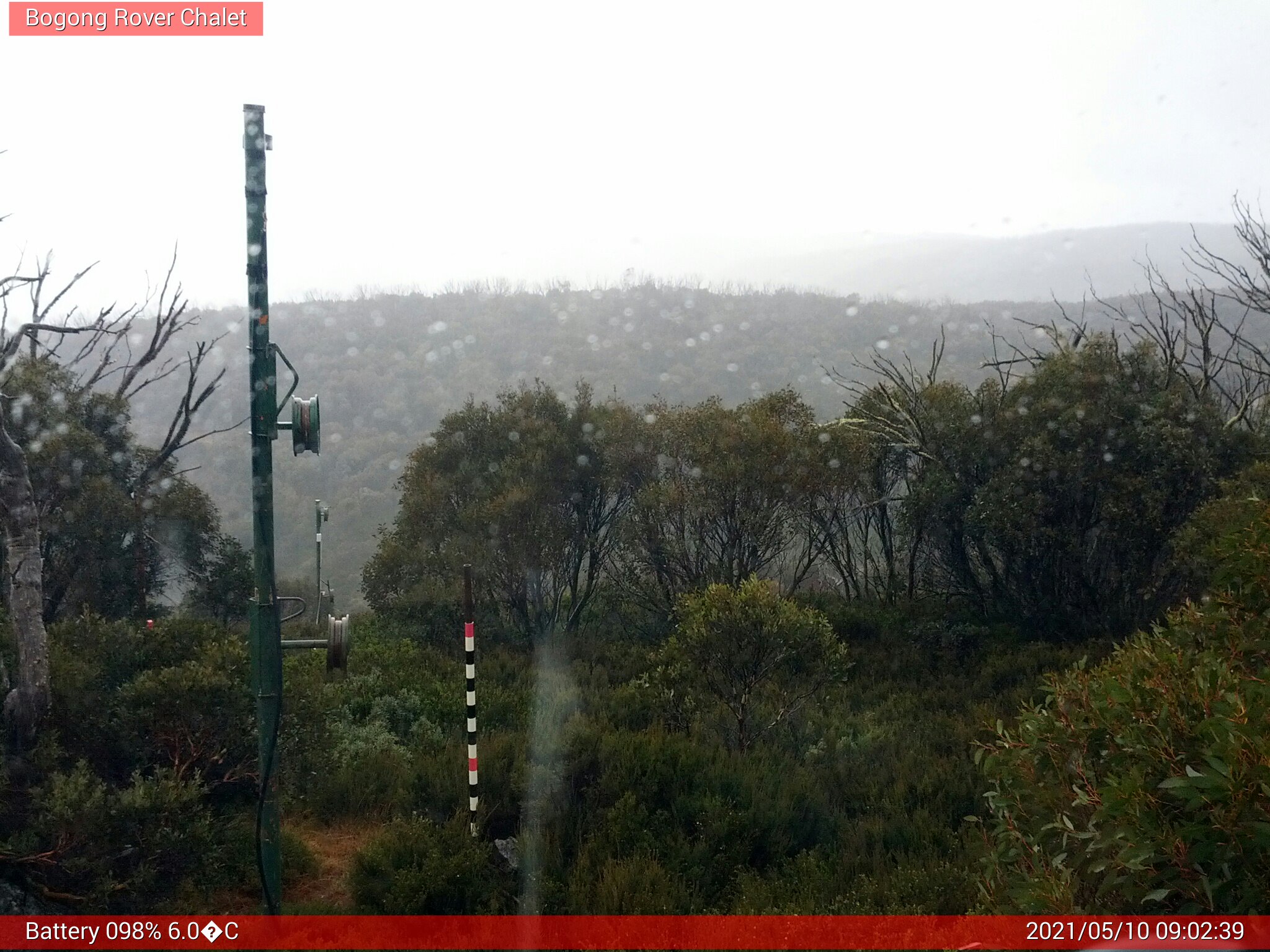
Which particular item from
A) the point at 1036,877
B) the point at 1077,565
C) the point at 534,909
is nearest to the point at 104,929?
the point at 534,909

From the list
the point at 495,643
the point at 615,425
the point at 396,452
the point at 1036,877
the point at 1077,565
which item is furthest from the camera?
the point at 396,452

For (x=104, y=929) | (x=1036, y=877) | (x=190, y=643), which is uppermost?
(x=1036, y=877)

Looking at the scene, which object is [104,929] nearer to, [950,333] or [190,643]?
[190,643]

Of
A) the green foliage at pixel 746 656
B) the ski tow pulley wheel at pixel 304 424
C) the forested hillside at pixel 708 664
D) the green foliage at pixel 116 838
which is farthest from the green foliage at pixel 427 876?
the green foliage at pixel 746 656

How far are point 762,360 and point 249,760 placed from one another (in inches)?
1938

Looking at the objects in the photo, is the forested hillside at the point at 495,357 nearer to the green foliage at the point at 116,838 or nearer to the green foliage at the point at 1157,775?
the green foliage at the point at 116,838

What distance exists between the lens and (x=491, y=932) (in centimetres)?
551

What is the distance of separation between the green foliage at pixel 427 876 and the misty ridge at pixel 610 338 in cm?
2467

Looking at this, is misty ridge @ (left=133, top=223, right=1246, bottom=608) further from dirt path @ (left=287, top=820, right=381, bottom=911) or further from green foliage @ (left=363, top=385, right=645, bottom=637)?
dirt path @ (left=287, top=820, right=381, bottom=911)

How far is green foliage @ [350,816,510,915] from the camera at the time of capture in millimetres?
5848

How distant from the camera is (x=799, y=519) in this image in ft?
54.0

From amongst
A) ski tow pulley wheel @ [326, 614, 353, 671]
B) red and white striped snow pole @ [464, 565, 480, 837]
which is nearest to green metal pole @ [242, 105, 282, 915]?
ski tow pulley wheel @ [326, 614, 353, 671]

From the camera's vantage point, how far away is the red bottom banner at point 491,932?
15.9 ft

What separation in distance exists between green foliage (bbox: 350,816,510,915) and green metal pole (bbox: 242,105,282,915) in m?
0.95
